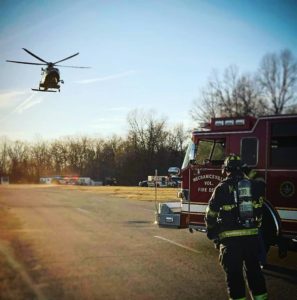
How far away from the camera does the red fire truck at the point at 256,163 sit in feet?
27.3

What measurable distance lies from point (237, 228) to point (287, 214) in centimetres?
350

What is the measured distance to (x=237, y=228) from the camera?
5180 mm

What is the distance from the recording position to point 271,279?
7281mm

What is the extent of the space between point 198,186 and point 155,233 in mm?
3552

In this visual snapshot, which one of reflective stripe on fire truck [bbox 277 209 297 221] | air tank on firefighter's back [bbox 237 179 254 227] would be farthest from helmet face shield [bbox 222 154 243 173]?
reflective stripe on fire truck [bbox 277 209 297 221]

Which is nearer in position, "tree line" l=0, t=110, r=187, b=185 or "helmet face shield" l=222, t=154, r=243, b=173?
"helmet face shield" l=222, t=154, r=243, b=173

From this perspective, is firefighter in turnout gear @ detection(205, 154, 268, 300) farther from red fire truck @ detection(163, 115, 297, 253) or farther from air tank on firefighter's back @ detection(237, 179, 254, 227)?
red fire truck @ detection(163, 115, 297, 253)

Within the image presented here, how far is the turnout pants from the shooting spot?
503 centimetres

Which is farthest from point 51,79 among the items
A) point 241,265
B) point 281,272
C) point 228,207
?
point 241,265

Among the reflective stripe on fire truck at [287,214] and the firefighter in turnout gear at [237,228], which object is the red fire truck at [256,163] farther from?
the firefighter in turnout gear at [237,228]

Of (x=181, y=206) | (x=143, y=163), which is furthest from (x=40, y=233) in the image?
(x=143, y=163)

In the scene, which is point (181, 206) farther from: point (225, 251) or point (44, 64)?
point (44, 64)

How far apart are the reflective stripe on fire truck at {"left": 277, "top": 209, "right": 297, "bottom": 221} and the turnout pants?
11.0 ft

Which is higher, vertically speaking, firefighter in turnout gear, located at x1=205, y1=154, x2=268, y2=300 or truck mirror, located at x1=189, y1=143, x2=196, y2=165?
truck mirror, located at x1=189, y1=143, x2=196, y2=165
